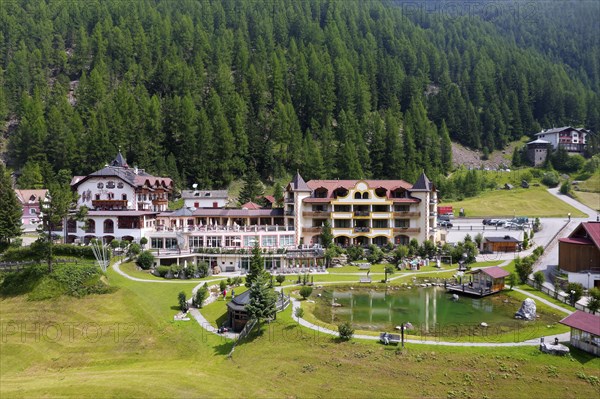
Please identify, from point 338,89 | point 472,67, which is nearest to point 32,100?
point 338,89

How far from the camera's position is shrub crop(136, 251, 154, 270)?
46.2 meters

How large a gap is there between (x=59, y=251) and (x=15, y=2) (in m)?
133

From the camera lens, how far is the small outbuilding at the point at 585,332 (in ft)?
84.2

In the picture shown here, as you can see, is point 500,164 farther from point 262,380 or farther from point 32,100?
point 32,100

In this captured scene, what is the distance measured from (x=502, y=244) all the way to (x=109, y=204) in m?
55.9

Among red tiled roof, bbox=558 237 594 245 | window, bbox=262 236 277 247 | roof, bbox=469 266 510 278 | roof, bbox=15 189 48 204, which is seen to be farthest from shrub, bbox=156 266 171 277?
red tiled roof, bbox=558 237 594 245

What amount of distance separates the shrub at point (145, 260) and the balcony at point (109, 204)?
15252mm

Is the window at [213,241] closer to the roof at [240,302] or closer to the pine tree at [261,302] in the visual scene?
the roof at [240,302]

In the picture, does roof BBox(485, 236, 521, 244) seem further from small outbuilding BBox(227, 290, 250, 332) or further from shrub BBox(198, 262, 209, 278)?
small outbuilding BBox(227, 290, 250, 332)

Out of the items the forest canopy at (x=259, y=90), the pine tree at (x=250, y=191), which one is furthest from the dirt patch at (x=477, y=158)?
the pine tree at (x=250, y=191)

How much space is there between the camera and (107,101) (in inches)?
3578

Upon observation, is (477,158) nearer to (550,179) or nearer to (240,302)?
(550,179)

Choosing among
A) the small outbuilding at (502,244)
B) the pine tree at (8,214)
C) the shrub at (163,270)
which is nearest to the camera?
the shrub at (163,270)

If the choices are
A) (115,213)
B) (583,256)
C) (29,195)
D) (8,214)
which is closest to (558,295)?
(583,256)
